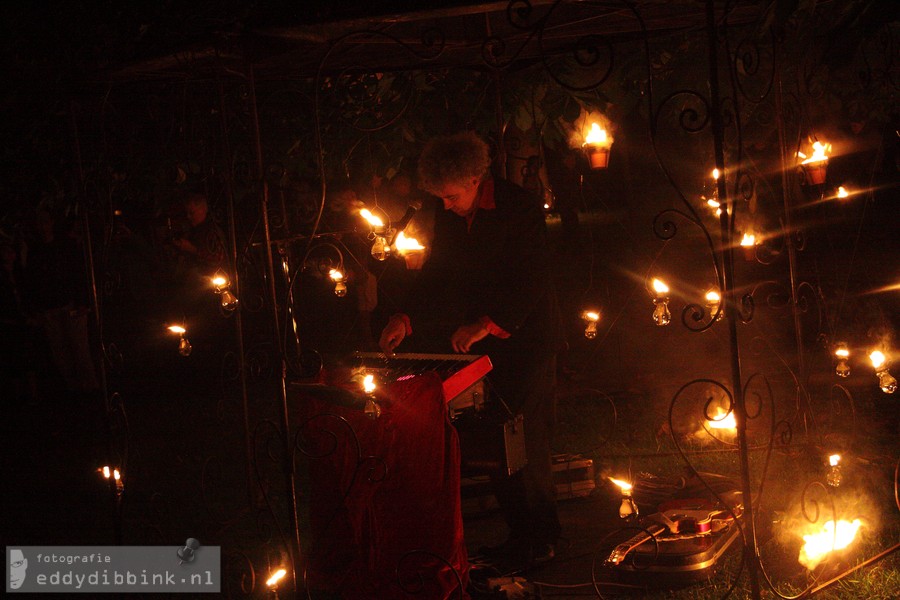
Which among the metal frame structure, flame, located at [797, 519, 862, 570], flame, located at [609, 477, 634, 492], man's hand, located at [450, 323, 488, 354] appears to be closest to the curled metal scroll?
the metal frame structure

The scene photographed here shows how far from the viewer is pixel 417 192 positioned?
355 inches

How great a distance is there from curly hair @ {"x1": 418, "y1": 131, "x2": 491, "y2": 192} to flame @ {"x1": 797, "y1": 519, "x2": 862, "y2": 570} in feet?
8.62

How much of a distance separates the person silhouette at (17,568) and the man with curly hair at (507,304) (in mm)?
2391

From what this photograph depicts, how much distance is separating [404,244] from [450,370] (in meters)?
1.24

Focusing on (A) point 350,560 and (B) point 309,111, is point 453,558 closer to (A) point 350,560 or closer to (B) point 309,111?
(A) point 350,560

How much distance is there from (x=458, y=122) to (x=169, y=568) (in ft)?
14.5

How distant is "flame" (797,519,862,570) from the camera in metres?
4.11

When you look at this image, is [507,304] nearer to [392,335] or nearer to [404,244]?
[392,335]

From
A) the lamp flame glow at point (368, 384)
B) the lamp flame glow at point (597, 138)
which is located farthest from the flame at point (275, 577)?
the lamp flame glow at point (597, 138)

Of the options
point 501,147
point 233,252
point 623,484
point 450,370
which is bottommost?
point 623,484

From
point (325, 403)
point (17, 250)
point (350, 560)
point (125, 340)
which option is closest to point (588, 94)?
point (325, 403)

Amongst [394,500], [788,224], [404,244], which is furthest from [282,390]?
[788,224]

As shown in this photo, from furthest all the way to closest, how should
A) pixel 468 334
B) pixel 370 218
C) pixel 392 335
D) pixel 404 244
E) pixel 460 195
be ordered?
pixel 370 218
pixel 404 244
pixel 392 335
pixel 460 195
pixel 468 334

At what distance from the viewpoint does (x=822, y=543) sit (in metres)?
4.15
